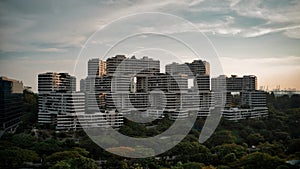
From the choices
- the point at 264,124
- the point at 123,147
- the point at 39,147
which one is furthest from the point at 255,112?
the point at 39,147

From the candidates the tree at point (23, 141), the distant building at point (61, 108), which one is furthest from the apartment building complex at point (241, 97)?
the tree at point (23, 141)

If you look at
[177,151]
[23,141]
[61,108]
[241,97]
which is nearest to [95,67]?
[61,108]

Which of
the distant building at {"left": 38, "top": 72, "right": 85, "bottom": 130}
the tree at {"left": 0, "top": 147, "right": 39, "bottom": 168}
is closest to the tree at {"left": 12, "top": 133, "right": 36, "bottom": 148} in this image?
the tree at {"left": 0, "top": 147, "right": 39, "bottom": 168}

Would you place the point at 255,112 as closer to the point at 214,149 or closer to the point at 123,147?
the point at 214,149

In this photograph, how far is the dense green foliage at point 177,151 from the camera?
11.3 ft

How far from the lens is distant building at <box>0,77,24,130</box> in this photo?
560cm

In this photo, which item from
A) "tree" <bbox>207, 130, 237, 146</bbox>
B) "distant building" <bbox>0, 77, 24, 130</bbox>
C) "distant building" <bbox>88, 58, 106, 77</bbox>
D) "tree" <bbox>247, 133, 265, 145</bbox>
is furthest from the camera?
"distant building" <bbox>88, 58, 106, 77</bbox>

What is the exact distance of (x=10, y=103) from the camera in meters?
6.08

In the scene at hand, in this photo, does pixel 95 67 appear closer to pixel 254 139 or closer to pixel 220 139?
pixel 220 139

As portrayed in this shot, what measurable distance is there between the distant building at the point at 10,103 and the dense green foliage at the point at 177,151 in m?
0.27

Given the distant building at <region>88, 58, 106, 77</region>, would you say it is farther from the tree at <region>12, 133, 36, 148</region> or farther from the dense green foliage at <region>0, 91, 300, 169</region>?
the tree at <region>12, 133, 36, 148</region>

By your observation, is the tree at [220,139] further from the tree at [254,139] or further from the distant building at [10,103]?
the distant building at [10,103]

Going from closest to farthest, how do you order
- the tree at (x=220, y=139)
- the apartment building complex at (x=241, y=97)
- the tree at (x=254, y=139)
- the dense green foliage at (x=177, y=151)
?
1. the dense green foliage at (x=177, y=151)
2. the tree at (x=220, y=139)
3. the tree at (x=254, y=139)
4. the apartment building complex at (x=241, y=97)

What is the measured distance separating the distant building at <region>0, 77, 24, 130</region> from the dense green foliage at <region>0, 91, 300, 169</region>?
267 mm
